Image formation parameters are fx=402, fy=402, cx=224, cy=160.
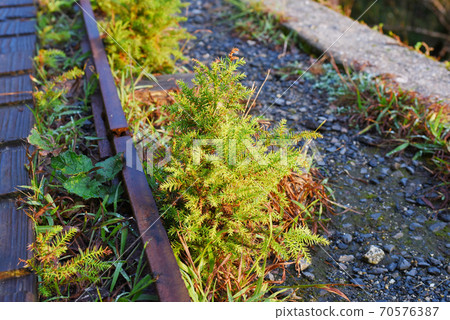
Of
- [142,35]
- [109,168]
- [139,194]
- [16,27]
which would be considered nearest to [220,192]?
[139,194]

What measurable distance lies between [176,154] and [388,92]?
2.15 meters

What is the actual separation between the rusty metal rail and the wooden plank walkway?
48cm

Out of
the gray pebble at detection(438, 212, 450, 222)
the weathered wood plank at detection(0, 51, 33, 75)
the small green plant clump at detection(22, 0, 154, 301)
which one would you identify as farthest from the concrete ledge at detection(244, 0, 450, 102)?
the weathered wood plank at detection(0, 51, 33, 75)

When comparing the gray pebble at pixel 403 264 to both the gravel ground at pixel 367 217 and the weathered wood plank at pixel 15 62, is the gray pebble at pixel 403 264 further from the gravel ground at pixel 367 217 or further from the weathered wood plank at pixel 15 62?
the weathered wood plank at pixel 15 62

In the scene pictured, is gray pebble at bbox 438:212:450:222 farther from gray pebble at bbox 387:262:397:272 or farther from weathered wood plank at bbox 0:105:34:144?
weathered wood plank at bbox 0:105:34:144

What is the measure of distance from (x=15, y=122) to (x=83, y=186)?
857 mm

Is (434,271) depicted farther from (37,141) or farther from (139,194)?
(37,141)

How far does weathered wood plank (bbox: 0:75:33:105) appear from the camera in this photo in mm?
2822

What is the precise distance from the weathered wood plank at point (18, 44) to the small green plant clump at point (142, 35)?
0.70 m

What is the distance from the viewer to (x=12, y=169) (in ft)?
7.36

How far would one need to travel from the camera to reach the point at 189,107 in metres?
2.01

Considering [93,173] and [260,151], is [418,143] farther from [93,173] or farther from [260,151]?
[93,173]

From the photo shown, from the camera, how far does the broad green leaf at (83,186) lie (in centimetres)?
209

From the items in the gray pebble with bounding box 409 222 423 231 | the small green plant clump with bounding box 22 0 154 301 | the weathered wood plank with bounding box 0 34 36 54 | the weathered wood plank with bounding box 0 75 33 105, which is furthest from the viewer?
the weathered wood plank with bounding box 0 34 36 54
